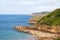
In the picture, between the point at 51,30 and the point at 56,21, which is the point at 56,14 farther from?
the point at 51,30

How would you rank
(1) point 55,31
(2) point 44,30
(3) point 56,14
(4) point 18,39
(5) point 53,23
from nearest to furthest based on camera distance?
(4) point 18,39
(1) point 55,31
(2) point 44,30
(5) point 53,23
(3) point 56,14

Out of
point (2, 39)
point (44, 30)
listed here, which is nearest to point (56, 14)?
point (44, 30)

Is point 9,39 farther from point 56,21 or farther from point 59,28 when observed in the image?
point 56,21

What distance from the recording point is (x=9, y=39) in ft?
237

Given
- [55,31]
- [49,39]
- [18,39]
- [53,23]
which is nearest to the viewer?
[49,39]

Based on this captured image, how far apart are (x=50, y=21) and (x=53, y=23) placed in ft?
16.4

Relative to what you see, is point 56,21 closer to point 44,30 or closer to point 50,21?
point 50,21

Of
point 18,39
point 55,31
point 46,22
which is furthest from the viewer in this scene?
point 46,22

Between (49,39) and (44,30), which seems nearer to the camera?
(49,39)

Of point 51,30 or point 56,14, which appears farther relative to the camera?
point 56,14

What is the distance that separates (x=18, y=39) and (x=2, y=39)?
5571 mm

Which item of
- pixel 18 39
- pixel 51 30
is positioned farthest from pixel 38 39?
pixel 51 30

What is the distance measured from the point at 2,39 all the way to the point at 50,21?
36231 mm

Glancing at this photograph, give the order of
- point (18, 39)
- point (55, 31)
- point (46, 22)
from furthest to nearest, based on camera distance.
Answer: point (46, 22) → point (55, 31) → point (18, 39)
